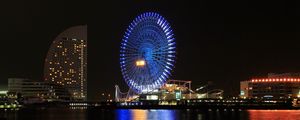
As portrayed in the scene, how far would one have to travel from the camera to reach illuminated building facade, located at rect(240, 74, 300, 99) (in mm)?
126812

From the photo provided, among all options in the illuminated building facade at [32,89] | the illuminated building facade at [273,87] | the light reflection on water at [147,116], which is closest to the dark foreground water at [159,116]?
the light reflection on water at [147,116]

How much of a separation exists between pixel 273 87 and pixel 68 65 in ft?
199

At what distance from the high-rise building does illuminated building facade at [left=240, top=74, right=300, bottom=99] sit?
1922 inches

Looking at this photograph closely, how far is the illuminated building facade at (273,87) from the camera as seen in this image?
127 meters

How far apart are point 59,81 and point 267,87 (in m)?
58.7

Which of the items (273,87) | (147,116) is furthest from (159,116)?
(273,87)

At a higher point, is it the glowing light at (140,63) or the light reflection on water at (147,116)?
the glowing light at (140,63)

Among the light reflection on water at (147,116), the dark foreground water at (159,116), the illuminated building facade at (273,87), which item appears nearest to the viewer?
the dark foreground water at (159,116)

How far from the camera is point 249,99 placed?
122 m

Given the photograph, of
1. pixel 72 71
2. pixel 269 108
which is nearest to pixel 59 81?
pixel 72 71

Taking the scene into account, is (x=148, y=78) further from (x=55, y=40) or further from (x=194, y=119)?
(x=55, y=40)

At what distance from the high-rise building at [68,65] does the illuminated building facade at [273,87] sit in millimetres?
48831

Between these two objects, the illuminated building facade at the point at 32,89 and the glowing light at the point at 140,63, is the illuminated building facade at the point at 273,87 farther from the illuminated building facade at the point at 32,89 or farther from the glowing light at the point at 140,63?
the illuminated building facade at the point at 32,89

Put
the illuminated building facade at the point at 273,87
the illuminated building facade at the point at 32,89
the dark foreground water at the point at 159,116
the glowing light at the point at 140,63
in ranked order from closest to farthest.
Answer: the dark foreground water at the point at 159,116 → the glowing light at the point at 140,63 → the illuminated building facade at the point at 273,87 → the illuminated building facade at the point at 32,89
